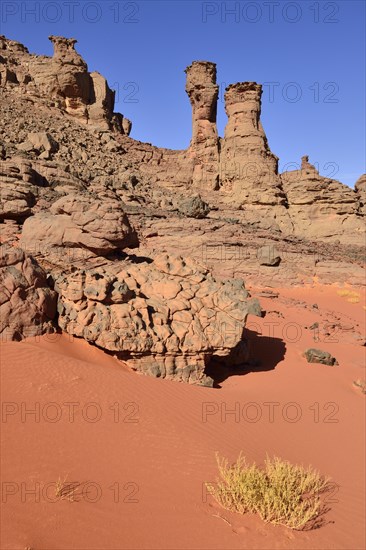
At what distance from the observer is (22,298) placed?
619 centimetres

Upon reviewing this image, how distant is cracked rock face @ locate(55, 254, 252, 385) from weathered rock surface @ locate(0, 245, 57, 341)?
0.31 meters

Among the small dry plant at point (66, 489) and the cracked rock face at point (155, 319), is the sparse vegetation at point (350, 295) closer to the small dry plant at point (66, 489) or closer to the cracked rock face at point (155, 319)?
the cracked rock face at point (155, 319)

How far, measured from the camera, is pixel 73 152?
30.5 meters

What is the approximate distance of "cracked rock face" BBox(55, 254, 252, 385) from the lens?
6555 mm

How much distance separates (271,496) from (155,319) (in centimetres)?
406

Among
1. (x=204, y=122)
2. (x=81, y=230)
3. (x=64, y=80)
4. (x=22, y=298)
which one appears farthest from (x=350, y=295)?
(x=64, y=80)

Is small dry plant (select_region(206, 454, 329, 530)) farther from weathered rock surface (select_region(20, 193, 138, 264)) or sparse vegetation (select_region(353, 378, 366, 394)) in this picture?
weathered rock surface (select_region(20, 193, 138, 264))

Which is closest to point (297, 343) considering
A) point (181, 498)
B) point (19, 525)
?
point (181, 498)

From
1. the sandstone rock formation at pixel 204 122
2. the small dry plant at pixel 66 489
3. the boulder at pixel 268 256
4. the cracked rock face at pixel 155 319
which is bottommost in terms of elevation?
the small dry plant at pixel 66 489

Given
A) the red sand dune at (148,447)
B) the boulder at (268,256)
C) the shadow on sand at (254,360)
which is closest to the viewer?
the red sand dune at (148,447)

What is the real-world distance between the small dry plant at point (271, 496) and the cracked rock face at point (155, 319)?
2987 mm

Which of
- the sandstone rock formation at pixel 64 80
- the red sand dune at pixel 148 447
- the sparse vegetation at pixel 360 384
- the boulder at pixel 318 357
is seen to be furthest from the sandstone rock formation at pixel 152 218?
the sparse vegetation at pixel 360 384

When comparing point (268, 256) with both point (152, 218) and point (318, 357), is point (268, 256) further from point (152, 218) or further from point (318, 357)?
point (318, 357)

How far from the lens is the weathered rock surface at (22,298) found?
19.4ft
